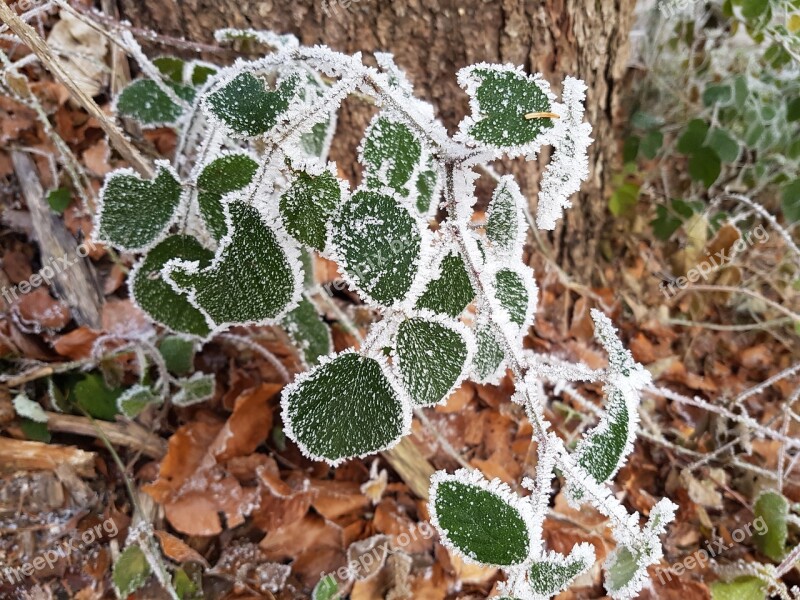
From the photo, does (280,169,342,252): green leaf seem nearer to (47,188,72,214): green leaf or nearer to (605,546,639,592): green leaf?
(605,546,639,592): green leaf

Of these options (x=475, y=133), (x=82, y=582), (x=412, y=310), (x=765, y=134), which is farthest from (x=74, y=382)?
(x=765, y=134)

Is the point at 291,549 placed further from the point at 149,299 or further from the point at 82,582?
the point at 149,299

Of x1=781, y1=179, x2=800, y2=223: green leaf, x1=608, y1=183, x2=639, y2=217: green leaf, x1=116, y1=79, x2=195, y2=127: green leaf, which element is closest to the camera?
x1=116, y1=79, x2=195, y2=127: green leaf

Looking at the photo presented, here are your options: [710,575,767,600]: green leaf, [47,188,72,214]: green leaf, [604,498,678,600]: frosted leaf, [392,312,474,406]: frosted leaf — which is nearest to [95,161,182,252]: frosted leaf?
[392,312,474,406]: frosted leaf

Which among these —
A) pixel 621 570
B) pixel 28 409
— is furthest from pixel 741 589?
pixel 28 409

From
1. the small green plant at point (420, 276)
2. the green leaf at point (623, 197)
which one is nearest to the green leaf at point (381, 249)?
the small green plant at point (420, 276)

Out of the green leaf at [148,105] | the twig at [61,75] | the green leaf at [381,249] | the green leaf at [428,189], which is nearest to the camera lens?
the green leaf at [381,249]

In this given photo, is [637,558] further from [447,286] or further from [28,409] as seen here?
[28,409]

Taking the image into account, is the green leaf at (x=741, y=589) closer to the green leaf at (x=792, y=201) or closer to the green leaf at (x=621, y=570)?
the green leaf at (x=621, y=570)
